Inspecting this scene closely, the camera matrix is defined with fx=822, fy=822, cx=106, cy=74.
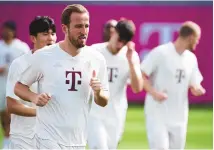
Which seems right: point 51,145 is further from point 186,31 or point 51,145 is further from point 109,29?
point 186,31

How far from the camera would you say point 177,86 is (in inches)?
435

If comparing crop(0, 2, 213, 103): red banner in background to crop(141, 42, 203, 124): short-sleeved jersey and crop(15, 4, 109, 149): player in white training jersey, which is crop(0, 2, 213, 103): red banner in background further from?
crop(15, 4, 109, 149): player in white training jersey

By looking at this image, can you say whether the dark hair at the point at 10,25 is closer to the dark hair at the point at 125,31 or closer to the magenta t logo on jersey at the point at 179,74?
the magenta t logo on jersey at the point at 179,74

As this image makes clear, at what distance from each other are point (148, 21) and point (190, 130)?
4.41 meters

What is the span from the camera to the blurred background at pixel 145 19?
2142cm

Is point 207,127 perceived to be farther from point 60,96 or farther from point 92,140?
point 60,96

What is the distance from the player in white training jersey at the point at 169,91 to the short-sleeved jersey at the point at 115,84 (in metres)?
0.29

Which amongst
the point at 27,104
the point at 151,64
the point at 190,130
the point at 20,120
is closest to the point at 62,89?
the point at 27,104

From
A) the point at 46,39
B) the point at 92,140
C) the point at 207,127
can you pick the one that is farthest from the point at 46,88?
the point at 207,127

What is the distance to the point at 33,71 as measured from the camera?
7.77 meters

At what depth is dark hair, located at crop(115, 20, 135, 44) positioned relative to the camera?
33.2 feet

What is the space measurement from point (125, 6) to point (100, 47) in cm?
1064

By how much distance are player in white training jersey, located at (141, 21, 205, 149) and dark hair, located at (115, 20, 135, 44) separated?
92 centimetres

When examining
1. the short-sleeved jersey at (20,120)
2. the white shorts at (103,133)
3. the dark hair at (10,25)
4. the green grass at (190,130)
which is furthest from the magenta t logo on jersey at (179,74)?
the green grass at (190,130)
